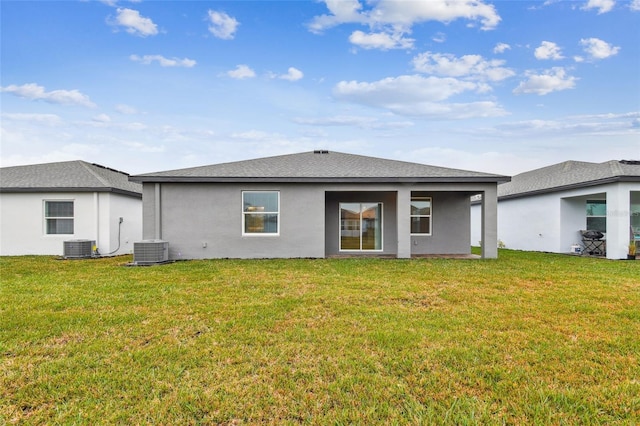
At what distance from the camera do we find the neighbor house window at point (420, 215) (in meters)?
13.6

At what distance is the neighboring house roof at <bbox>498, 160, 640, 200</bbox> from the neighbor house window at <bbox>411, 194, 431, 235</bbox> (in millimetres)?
5981

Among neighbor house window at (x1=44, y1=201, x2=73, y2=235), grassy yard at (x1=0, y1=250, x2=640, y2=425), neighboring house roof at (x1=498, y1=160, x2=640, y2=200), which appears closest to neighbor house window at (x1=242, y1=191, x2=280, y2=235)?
grassy yard at (x1=0, y1=250, x2=640, y2=425)

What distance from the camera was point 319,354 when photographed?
3412mm

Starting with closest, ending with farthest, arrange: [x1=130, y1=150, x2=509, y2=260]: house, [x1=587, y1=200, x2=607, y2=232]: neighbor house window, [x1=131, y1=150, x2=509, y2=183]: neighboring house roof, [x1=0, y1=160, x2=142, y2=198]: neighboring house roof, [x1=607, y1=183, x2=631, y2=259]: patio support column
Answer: [x1=131, y1=150, x2=509, y2=183]: neighboring house roof, [x1=130, y1=150, x2=509, y2=260]: house, [x1=607, y1=183, x2=631, y2=259]: patio support column, [x1=0, y1=160, x2=142, y2=198]: neighboring house roof, [x1=587, y1=200, x2=607, y2=232]: neighbor house window

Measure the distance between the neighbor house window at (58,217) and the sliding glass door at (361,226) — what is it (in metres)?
11.0

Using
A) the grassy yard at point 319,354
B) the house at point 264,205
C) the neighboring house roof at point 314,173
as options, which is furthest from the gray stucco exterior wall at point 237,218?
the grassy yard at point 319,354

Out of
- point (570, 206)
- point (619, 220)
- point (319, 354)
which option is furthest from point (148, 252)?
point (570, 206)

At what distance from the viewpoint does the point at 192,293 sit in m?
6.07

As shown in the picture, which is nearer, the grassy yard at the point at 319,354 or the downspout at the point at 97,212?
the grassy yard at the point at 319,354

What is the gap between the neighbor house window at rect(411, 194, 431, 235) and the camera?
13.6 metres

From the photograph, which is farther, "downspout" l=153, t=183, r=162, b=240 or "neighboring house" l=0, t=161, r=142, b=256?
"neighboring house" l=0, t=161, r=142, b=256

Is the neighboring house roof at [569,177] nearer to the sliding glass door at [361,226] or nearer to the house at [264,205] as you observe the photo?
the house at [264,205]

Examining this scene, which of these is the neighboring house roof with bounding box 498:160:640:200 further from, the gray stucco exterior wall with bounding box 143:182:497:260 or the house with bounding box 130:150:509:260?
the gray stucco exterior wall with bounding box 143:182:497:260

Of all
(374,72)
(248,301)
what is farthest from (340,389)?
(374,72)
